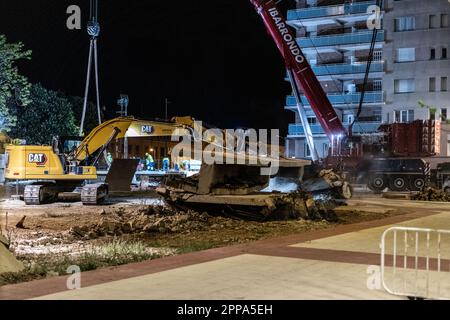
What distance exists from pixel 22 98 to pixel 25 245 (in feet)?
90.5

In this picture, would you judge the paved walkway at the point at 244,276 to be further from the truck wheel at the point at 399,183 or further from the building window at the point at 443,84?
the building window at the point at 443,84

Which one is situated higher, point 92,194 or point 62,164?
point 62,164

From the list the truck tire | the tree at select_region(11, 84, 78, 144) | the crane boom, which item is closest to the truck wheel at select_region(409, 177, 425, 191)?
the truck tire

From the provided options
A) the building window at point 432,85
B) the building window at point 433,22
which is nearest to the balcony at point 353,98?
the building window at point 432,85

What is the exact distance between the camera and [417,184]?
110ft

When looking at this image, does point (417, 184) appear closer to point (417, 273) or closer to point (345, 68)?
point (345, 68)

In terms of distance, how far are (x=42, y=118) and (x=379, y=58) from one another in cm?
2782

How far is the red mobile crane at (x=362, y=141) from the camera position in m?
32.8

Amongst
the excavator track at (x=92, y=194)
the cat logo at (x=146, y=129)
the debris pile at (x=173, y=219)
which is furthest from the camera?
the cat logo at (x=146, y=129)

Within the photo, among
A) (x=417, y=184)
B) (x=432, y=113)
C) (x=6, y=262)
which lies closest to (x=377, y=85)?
(x=432, y=113)

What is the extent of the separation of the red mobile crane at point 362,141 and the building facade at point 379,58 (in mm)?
12050
